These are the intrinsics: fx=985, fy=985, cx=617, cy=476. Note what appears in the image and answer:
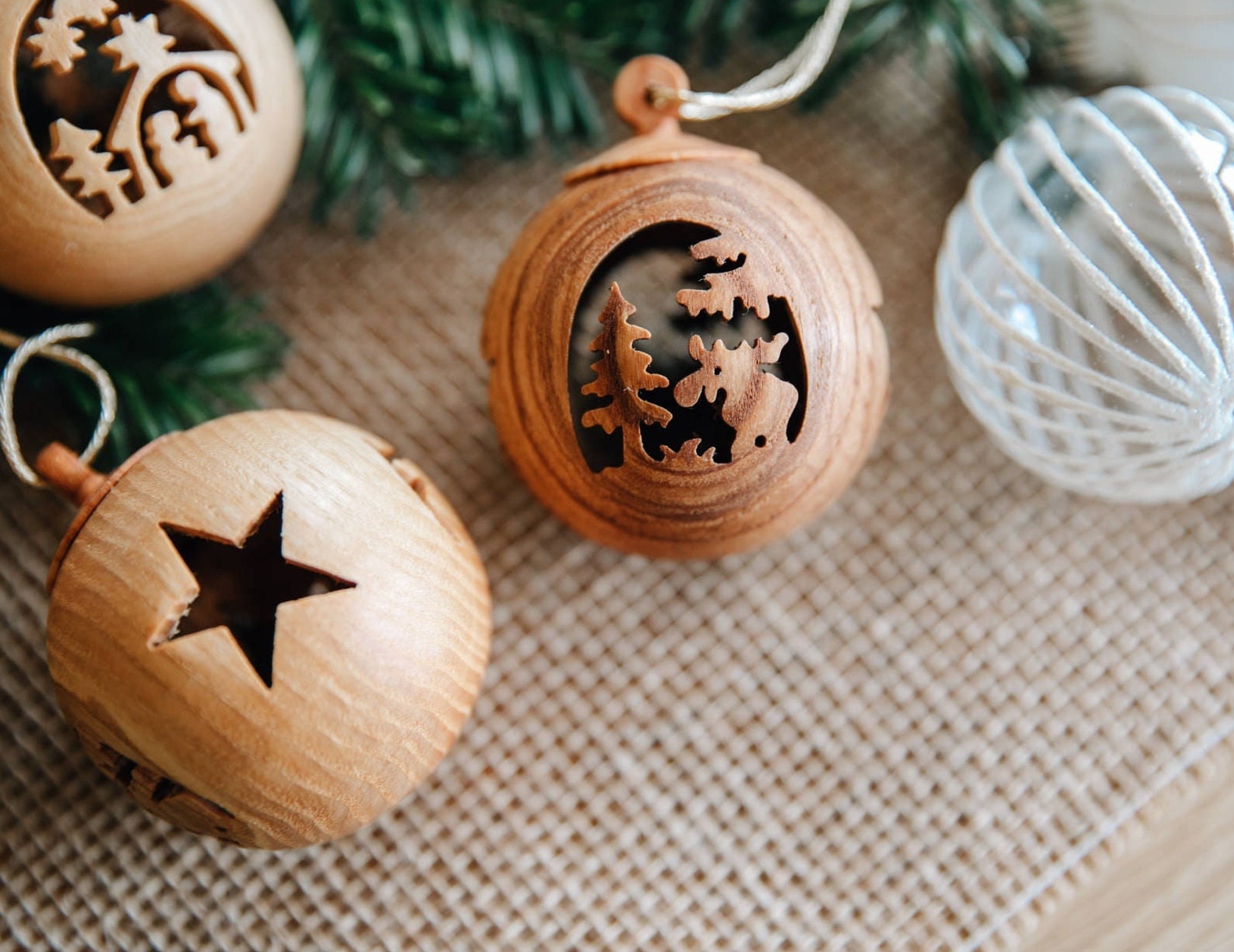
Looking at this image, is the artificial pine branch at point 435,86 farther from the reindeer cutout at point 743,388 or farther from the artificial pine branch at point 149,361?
the reindeer cutout at point 743,388

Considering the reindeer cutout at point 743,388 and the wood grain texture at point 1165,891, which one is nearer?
the reindeer cutout at point 743,388

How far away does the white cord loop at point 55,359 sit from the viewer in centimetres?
48

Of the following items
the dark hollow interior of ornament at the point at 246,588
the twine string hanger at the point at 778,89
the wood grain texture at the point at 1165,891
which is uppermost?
the twine string hanger at the point at 778,89

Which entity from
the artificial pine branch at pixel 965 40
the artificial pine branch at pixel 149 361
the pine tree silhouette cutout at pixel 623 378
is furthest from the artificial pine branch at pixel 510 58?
the pine tree silhouette cutout at pixel 623 378

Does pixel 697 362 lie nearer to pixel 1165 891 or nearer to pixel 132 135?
pixel 132 135

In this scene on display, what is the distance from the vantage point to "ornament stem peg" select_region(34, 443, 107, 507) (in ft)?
1.54

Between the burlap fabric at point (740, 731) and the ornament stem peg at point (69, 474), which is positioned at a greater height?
the ornament stem peg at point (69, 474)

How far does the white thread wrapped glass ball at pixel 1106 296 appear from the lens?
1.48ft

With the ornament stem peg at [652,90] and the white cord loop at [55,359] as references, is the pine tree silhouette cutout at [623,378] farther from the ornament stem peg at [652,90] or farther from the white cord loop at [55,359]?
the white cord loop at [55,359]

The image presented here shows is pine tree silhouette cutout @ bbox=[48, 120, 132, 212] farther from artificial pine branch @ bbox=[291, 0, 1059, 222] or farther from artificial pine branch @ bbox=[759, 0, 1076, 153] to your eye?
artificial pine branch @ bbox=[759, 0, 1076, 153]

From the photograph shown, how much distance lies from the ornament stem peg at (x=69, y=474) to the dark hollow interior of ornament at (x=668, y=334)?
0.76 feet

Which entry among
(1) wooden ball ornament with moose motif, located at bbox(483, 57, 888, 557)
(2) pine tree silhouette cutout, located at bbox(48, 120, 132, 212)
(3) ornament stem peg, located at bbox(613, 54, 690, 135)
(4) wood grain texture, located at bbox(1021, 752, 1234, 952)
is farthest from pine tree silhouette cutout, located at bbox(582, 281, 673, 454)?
(4) wood grain texture, located at bbox(1021, 752, 1234, 952)

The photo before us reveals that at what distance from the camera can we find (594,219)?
45 cm

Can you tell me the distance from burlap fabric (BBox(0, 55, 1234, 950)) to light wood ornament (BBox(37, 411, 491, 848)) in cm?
12
